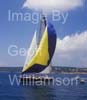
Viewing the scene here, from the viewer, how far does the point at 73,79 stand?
48094mm

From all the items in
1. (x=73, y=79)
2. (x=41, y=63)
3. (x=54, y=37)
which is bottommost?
(x=73, y=79)

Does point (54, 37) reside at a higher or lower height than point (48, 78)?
higher

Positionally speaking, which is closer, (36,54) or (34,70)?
(36,54)

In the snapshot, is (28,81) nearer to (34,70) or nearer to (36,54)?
(34,70)

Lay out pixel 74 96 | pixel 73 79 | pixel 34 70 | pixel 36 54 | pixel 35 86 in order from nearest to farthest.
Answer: pixel 74 96 → pixel 36 54 → pixel 34 70 → pixel 35 86 → pixel 73 79

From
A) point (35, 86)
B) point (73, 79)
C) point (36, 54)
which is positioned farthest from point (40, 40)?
point (73, 79)

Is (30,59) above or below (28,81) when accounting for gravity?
above

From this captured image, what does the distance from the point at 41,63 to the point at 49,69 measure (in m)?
3.46

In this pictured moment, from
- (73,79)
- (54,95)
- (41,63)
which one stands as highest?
(41,63)

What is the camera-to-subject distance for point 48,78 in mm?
39719

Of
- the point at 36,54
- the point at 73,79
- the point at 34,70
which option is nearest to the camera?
the point at 36,54

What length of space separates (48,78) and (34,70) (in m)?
6.13

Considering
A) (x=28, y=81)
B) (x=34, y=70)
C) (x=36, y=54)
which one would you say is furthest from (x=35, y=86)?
(x=36, y=54)

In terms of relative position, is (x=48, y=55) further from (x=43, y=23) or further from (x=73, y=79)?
(x=73, y=79)
